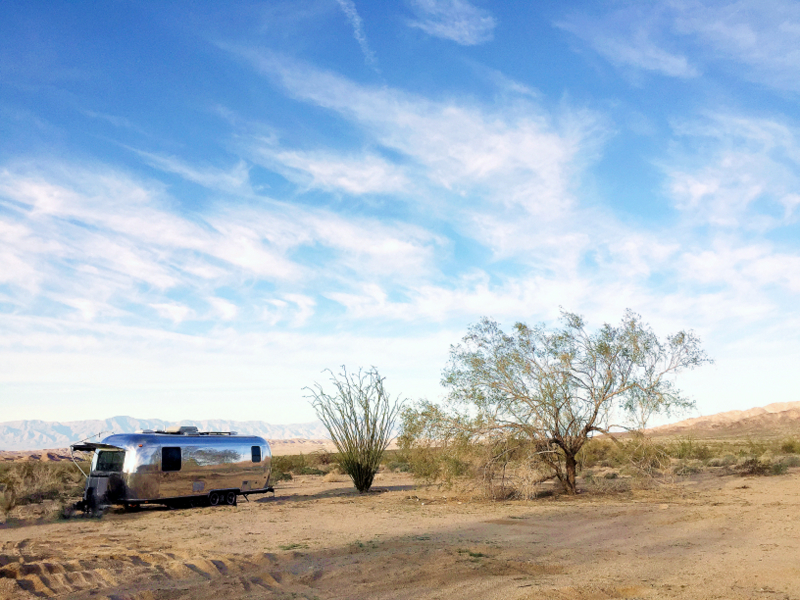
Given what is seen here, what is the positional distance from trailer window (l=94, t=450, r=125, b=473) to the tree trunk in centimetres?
1184

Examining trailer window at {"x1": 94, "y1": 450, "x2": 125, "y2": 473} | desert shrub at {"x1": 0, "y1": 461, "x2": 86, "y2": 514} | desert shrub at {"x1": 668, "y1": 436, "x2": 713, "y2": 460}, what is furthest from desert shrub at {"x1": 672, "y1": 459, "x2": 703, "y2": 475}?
desert shrub at {"x1": 0, "y1": 461, "x2": 86, "y2": 514}

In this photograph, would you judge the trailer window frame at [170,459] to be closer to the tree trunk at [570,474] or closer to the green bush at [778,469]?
the tree trunk at [570,474]

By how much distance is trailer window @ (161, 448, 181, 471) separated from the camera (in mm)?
15328

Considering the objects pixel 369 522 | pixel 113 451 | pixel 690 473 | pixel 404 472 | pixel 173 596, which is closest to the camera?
pixel 173 596

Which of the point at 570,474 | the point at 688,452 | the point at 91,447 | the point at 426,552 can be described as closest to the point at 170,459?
the point at 91,447

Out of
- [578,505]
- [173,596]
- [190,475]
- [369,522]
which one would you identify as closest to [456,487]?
[578,505]

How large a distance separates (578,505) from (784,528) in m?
5.30

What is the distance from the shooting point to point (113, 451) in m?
15.3

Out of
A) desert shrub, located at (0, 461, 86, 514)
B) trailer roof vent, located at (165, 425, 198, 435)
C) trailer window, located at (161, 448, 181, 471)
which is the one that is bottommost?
desert shrub, located at (0, 461, 86, 514)

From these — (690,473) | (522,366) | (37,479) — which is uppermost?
(522,366)

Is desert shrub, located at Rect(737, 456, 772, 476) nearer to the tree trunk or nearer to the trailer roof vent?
the tree trunk

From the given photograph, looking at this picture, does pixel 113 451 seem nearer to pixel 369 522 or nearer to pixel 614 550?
pixel 369 522

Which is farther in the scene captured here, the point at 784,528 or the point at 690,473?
the point at 690,473

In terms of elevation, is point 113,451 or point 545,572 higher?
point 113,451
